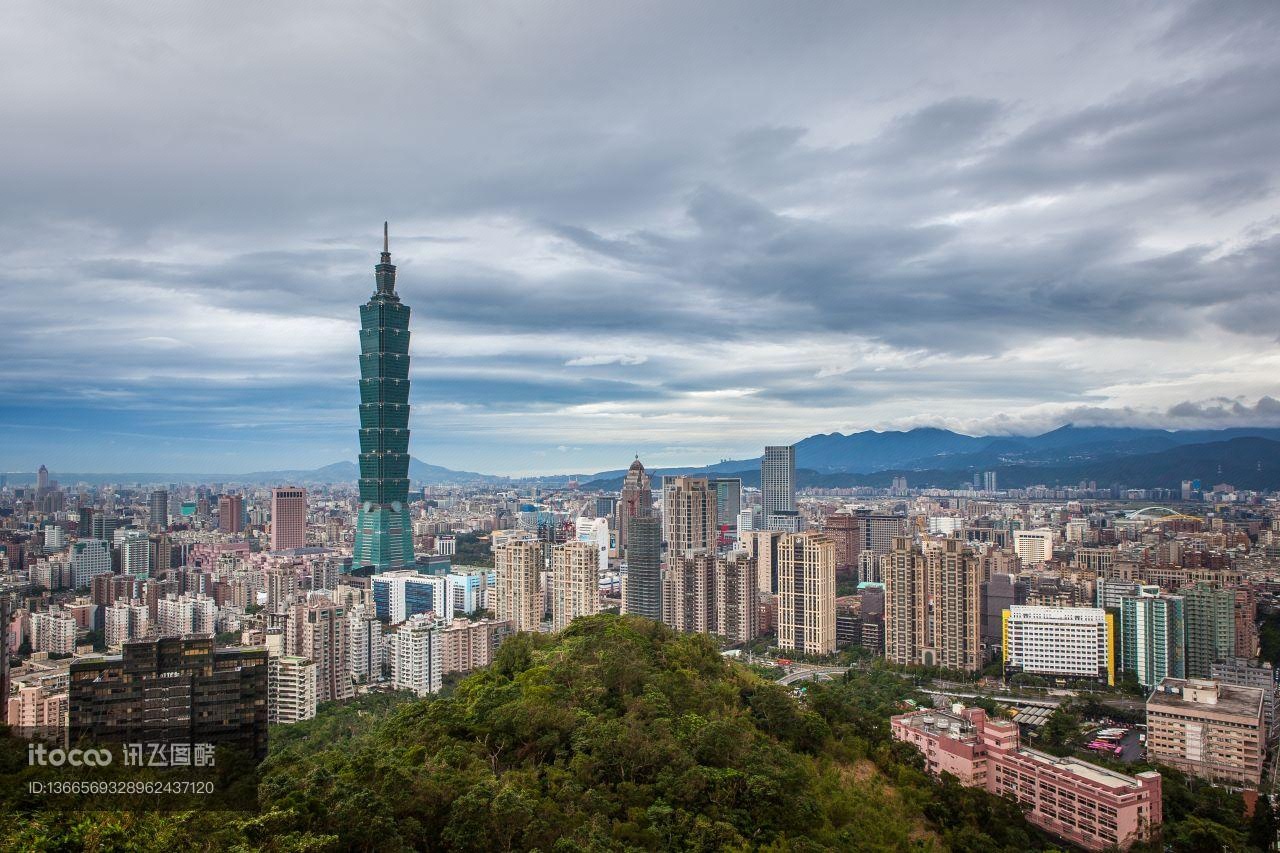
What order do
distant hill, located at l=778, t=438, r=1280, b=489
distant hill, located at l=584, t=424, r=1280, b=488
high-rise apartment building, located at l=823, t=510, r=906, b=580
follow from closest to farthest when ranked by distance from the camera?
high-rise apartment building, located at l=823, t=510, r=906, b=580
distant hill, located at l=778, t=438, r=1280, b=489
distant hill, located at l=584, t=424, r=1280, b=488

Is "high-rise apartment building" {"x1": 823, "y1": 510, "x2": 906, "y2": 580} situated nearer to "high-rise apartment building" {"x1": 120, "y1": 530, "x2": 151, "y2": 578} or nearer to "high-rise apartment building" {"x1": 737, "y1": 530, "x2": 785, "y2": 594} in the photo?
"high-rise apartment building" {"x1": 737, "y1": 530, "x2": 785, "y2": 594}

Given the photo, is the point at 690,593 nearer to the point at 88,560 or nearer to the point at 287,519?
the point at 88,560

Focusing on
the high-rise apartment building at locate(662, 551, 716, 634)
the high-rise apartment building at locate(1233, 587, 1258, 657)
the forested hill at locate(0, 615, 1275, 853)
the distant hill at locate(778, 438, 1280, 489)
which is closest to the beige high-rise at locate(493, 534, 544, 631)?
the high-rise apartment building at locate(662, 551, 716, 634)

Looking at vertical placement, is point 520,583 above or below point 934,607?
above

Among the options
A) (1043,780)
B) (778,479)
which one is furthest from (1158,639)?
(778,479)

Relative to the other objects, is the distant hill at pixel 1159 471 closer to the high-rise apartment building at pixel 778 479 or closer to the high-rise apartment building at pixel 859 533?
the high-rise apartment building at pixel 778 479

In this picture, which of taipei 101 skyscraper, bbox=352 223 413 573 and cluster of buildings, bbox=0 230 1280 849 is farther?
taipei 101 skyscraper, bbox=352 223 413 573

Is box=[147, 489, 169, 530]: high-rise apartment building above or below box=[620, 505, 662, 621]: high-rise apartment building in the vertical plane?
above

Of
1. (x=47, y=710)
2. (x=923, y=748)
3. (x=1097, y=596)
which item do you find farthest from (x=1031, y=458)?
(x=47, y=710)
